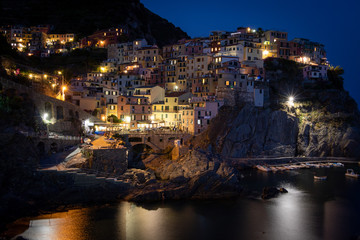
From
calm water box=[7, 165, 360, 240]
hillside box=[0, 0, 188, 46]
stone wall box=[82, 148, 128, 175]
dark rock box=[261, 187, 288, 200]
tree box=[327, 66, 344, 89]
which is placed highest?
hillside box=[0, 0, 188, 46]

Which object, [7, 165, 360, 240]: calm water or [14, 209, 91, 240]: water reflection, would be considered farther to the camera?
[7, 165, 360, 240]: calm water

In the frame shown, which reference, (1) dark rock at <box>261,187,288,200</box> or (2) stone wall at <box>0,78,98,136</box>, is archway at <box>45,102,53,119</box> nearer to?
(2) stone wall at <box>0,78,98,136</box>

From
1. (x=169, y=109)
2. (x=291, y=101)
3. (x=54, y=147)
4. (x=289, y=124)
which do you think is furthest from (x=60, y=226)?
(x=291, y=101)

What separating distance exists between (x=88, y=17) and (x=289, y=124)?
80005mm

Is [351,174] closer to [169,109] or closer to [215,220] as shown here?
[215,220]

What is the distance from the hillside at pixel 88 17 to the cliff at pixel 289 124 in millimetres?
48990

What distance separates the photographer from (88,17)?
109m

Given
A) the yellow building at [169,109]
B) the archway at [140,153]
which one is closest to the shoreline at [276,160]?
the archway at [140,153]

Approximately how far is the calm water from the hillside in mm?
70427

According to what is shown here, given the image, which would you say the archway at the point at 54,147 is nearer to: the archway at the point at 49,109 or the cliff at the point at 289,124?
the archway at the point at 49,109

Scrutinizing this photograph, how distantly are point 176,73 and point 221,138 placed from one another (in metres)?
21.2

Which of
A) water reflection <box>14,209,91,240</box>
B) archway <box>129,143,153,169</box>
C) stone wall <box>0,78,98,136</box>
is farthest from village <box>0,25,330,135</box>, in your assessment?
water reflection <box>14,209,91,240</box>

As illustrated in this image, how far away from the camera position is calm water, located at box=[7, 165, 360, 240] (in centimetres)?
2602

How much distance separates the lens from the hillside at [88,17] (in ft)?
334
